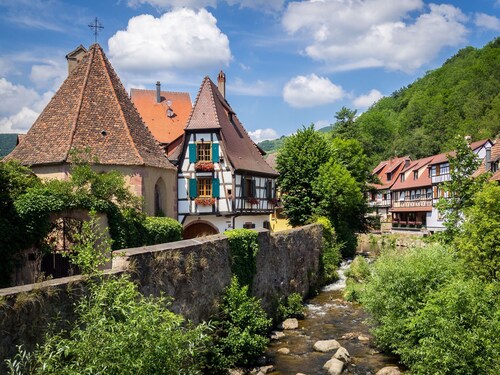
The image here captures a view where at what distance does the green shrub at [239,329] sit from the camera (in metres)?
14.1

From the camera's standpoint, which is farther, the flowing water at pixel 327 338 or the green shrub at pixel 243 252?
the green shrub at pixel 243 252

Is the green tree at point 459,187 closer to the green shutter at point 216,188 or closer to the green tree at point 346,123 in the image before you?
the green shutter at point 216,188

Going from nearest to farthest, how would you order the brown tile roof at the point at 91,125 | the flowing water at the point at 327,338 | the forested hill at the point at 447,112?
the flowing water at the point at 327,338
the brown tile roof at the point at 91,125
the forested hill at the point at 447,112

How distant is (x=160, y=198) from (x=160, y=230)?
6163 mm

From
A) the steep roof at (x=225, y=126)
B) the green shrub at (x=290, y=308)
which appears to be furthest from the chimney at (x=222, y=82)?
the green shrub at (x=290, y=308)

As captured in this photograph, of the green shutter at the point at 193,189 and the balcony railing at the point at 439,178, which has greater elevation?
the balcony railing at the point at 439,178

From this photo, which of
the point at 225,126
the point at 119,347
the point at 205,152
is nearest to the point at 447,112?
the point at 225,126

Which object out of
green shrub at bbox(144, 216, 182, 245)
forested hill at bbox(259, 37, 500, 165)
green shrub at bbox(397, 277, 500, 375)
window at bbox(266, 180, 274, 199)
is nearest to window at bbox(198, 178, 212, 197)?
window at bbox(266, 180, 274, 199)

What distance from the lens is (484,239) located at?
15227mm

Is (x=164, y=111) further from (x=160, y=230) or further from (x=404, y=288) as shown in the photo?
(x=404, y=288)

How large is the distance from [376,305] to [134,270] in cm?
905

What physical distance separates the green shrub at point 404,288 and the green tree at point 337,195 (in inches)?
727

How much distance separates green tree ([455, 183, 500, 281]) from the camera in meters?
15.1

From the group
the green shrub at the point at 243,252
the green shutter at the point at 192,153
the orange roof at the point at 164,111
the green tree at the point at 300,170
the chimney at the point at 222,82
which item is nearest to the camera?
the green shrub at the point at 243,252
